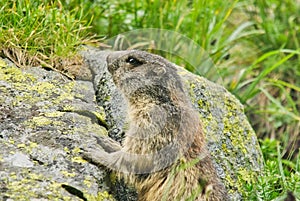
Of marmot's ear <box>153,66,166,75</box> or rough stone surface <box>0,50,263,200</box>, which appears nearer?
rough stone surface <box>0,50,263,200</box>

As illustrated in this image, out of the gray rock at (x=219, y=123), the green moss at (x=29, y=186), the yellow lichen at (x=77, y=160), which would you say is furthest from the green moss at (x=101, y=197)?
the gray rock at (x=219, y=123)

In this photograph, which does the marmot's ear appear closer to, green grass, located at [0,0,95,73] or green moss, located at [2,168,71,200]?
green grass, located at [0,0,95,73]

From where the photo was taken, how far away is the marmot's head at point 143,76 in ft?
13.0

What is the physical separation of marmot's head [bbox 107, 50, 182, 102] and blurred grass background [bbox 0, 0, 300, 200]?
0.55 metres

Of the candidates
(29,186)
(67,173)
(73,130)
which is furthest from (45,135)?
(29,186)

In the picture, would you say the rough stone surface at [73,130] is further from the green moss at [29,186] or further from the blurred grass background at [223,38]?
the blurred grass background at [223,38]

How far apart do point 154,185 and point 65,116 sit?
0.78m

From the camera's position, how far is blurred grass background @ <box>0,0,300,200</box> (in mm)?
4320

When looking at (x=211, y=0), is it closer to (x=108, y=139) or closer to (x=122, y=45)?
(x=122, y=45)

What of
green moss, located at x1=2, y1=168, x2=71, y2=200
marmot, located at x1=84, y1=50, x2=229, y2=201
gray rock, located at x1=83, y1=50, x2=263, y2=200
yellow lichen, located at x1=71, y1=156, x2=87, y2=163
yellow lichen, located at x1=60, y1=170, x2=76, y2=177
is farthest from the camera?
gray rock, located at x1=83, y1=50, x2=263, y2=200

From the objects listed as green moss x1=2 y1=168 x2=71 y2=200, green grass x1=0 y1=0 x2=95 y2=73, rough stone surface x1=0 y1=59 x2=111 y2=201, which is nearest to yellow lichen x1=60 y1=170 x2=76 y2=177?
rough stone surface x1=0 y1=59 x2=111 y2=201

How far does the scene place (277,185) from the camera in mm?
4215

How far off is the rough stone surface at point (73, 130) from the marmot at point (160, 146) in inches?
5.9

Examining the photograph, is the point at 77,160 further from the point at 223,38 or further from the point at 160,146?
the point at 223,38
